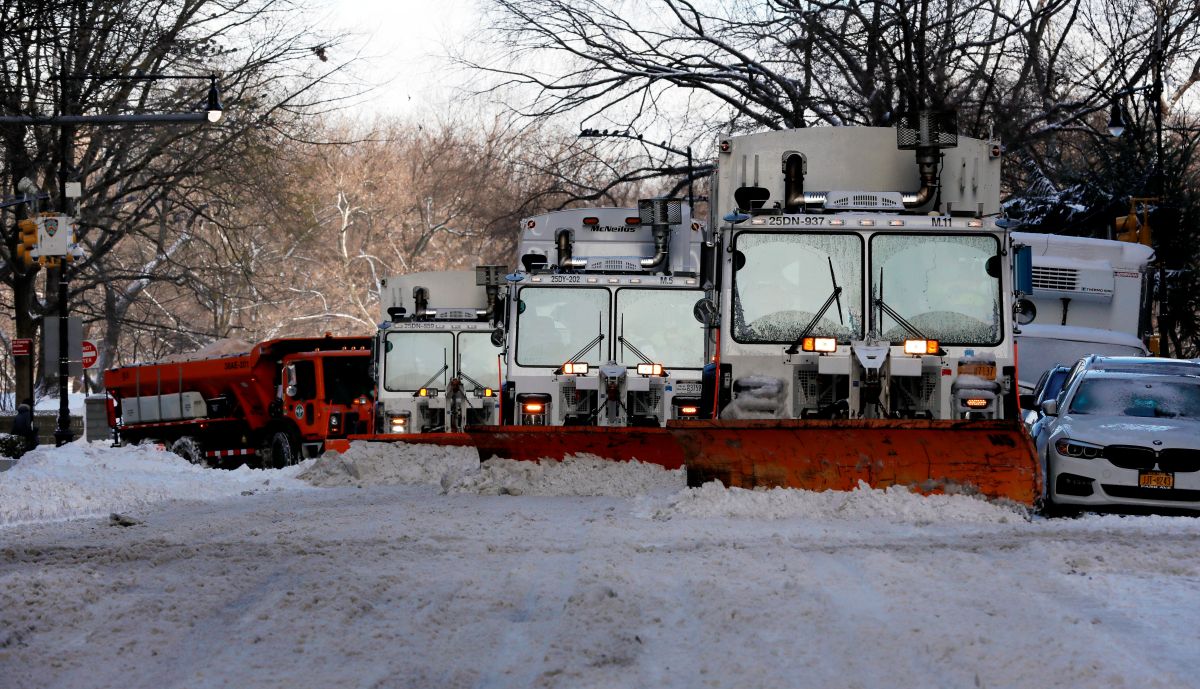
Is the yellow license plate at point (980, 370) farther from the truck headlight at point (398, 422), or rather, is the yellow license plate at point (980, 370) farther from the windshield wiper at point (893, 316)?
the truck headlight at point (398, 422)

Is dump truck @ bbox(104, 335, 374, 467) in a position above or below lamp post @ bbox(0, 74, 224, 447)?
below

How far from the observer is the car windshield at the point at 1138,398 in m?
15.2

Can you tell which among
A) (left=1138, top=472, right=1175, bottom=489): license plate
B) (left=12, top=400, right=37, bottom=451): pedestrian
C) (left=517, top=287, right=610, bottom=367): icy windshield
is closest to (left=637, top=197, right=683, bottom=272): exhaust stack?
(left=517, top=287, right=610, bottom=367): icy windshield

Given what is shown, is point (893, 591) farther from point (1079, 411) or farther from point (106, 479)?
point (106, 479)

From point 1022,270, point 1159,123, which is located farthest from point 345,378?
point 1159,123

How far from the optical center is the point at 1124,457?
13953 millimetres

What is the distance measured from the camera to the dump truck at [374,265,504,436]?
22672 mm

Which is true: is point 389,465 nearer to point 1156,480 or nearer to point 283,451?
point 283,451

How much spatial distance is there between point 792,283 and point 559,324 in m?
5.07

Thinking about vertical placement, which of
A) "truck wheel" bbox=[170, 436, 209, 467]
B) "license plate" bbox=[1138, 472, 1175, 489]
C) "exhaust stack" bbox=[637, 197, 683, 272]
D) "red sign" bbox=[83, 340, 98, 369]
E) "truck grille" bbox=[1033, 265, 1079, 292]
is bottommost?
"truck wheel" bbox=[170, 436, 209, 467]

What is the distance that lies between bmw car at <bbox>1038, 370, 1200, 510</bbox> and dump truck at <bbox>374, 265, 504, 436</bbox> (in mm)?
9713

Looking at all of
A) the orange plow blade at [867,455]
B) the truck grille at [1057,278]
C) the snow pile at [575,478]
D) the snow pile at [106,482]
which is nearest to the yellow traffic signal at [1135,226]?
the truck grille at [1057,278]

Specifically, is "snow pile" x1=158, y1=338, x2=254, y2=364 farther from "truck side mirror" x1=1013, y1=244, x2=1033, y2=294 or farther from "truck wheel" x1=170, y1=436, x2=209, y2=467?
"truck side mirror" x1=1013, y1=244, x2=1033, y2=294

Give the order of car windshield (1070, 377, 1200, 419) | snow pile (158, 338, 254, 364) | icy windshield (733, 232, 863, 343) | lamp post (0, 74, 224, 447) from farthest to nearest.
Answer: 1. snow pile (158, 338, 254, 364)
2. lamp post (0, 74, 224, 447)
3. car windshield (1070, 377, 1200, 419)
4. icy windshield (733, 232, 863, 343)
